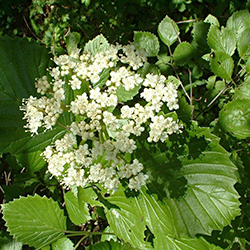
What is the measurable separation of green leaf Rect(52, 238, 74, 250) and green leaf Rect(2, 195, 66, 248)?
0.11 ft

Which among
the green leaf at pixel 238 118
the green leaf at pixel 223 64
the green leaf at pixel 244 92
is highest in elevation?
the green leaf at pixel 223 64

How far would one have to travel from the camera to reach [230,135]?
171 centimetres

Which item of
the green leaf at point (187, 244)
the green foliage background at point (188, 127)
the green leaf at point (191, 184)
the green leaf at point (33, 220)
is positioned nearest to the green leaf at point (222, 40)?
the green foliage background at point (188, 127)

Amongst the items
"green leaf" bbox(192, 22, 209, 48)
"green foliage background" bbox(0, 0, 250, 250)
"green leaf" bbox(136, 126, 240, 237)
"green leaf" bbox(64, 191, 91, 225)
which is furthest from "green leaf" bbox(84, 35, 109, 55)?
"green leaf" bbox(64, 191, 91, 225)

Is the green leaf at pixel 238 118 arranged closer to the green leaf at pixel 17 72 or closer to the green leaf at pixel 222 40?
the green leaf at pixel 222 40

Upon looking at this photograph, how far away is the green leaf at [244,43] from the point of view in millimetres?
1632

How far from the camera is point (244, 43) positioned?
5.43 feet

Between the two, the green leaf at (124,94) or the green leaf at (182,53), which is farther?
the green leaf at (182,53)

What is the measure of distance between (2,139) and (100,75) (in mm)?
620

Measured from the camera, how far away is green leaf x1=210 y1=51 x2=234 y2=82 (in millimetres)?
1627

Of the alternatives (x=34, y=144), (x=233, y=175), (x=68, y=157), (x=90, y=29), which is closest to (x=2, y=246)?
(x=34, y=144)

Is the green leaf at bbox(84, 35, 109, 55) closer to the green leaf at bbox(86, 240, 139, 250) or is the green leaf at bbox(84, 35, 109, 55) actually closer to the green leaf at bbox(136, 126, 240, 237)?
the green leaf at bbox(136, 126, 240, 237)

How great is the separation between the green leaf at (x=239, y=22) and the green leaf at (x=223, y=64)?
8.3 inches

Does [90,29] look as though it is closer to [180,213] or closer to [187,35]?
[187,35]
